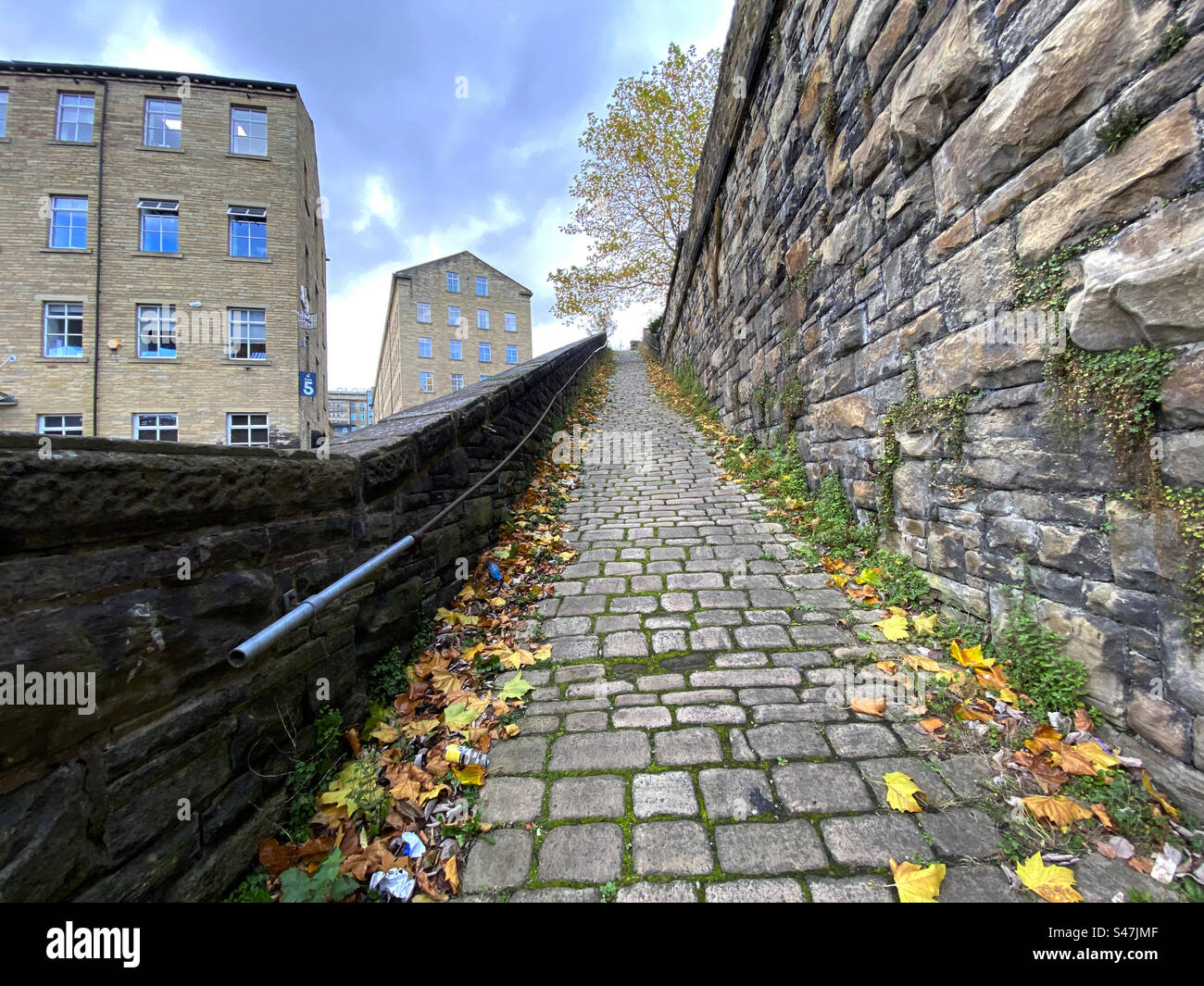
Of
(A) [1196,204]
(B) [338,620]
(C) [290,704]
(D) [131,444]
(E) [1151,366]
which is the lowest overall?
(C) [290,704]

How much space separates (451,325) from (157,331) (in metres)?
20.0

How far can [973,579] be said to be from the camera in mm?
2256

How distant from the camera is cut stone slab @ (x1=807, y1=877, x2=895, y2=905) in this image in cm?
128

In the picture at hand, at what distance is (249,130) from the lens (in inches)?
619

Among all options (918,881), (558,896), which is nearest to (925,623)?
(918,881)

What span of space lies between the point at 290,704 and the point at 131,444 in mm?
1043

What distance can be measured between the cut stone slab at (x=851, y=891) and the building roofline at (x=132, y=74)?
23.8 meters

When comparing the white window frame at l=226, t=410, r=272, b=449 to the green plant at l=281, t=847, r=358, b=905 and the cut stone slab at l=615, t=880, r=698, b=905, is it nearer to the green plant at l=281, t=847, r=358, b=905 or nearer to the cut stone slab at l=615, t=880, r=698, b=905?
the green plant at l=281, t=847, r=358, b=905

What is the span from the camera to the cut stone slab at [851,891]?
1.28 m

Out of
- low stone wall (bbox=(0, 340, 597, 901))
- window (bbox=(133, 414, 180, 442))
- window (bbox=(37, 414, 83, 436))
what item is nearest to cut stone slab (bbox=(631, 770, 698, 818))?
low stone wall (bbox=(0, 340, 597, 901))

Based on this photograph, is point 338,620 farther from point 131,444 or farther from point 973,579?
point 973,579

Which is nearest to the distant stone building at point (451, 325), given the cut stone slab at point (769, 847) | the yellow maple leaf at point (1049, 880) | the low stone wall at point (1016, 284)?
the low stone wall at point (1016, 284)

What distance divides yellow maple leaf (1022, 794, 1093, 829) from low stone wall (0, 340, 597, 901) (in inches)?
99.5
